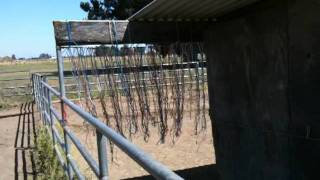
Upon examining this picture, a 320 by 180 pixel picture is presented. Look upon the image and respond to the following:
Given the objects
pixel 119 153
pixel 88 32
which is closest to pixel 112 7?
pixel 119 153

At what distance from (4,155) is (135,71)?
3.83 m

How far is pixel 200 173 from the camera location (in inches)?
330

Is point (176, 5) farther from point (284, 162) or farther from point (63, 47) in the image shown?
point (284, 162)

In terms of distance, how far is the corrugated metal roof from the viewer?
550cm

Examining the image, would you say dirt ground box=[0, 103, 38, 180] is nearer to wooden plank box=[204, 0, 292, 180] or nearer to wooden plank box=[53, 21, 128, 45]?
wooden plank box=[53, 21, 128, 45]

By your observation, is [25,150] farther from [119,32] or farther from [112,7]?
[112,7]

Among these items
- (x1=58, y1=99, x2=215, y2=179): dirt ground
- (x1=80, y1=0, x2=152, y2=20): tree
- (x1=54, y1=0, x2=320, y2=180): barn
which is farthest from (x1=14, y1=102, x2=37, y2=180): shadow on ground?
(x1=80, y1=0, x2=152, y2=20): tree

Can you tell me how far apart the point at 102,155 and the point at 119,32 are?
348 cm

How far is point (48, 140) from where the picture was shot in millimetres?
7875

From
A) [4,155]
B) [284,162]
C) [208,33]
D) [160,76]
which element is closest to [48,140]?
[4,155]

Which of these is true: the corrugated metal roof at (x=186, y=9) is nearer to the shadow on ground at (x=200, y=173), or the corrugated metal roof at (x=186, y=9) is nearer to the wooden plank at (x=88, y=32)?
the wooden plank at (x=88, y=32)

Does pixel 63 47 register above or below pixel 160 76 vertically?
above

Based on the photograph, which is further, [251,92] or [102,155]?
[251,92]

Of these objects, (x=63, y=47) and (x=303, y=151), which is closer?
(x=303, y=151)
